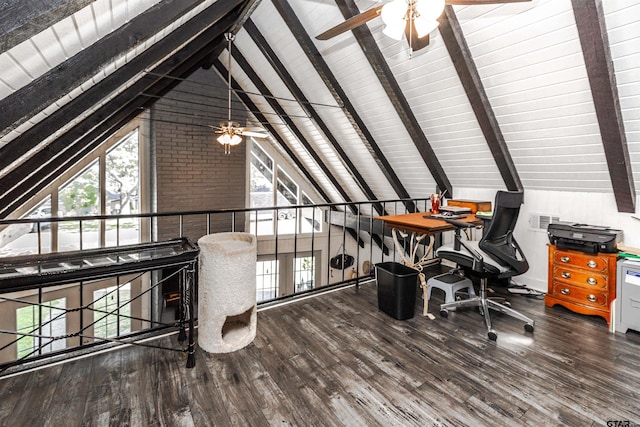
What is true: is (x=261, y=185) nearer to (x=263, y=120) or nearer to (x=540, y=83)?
(x=263, y=120)

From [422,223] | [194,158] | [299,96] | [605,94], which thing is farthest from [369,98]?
[194,158]

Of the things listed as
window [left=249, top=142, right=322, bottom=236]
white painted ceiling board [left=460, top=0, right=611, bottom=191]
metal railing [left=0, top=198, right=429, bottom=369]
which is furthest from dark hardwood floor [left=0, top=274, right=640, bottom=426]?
window [left=249, top=142, right=322, bottom=236]

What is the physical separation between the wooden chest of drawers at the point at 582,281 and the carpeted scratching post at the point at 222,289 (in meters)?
2.93

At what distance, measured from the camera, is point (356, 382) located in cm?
202

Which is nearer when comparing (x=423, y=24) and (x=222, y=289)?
(x=423, y=24)

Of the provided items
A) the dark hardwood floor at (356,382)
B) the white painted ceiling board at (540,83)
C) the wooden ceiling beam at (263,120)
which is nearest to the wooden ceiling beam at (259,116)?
the wooden ceiling beam at (263,120)

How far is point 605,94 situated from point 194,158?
578 cm

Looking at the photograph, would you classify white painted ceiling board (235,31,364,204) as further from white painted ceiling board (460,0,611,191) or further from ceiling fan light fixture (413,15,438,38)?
ceiling fan light fixture (413,15,438,38)

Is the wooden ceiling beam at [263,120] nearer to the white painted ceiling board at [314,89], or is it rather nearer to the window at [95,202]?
the white painted ceiling board at [314,89]

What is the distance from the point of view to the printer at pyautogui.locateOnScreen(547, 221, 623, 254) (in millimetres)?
2896

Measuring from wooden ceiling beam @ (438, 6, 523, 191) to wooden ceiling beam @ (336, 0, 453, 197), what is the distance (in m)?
0.78

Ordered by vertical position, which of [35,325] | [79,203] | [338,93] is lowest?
[35,325]

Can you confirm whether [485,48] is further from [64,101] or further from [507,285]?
[64,101]

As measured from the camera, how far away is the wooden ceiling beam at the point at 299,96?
463 centimetres
